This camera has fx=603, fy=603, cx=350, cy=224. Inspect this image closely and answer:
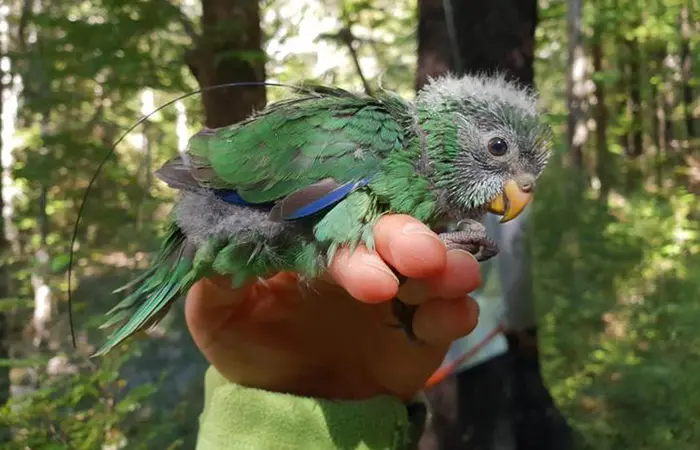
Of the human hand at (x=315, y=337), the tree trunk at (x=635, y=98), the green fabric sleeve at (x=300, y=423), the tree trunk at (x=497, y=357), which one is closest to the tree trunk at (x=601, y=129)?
the tree trunk at (x=635, y=98)

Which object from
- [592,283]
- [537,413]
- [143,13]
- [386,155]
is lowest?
[537,413]

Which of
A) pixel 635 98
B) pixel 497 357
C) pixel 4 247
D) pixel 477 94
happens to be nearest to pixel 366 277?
pixel 477 94

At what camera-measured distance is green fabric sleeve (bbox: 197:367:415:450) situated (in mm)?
1002

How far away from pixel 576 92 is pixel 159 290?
5.08m

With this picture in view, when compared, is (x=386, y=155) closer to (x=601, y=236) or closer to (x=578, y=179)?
(x=601, y=236)

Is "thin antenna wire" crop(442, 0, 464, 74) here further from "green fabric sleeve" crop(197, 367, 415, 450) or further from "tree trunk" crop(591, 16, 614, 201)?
"tree trunk" crop(591, 16, 614, 201)

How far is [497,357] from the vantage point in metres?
1.92

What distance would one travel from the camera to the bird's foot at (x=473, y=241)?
0.97m

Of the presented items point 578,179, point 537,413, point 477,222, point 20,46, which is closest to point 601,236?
point 578,179

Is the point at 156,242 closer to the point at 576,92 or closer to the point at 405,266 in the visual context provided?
the point at 405,266

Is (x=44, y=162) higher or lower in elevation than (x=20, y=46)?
lower

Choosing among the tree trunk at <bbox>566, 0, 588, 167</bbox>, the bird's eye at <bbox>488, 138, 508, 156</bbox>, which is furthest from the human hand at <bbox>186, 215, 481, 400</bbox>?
the tree trunk at <bbox>566, 0, 588, 167</bbox>

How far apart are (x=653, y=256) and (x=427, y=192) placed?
9.88 ft

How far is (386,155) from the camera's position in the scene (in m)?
0.94
